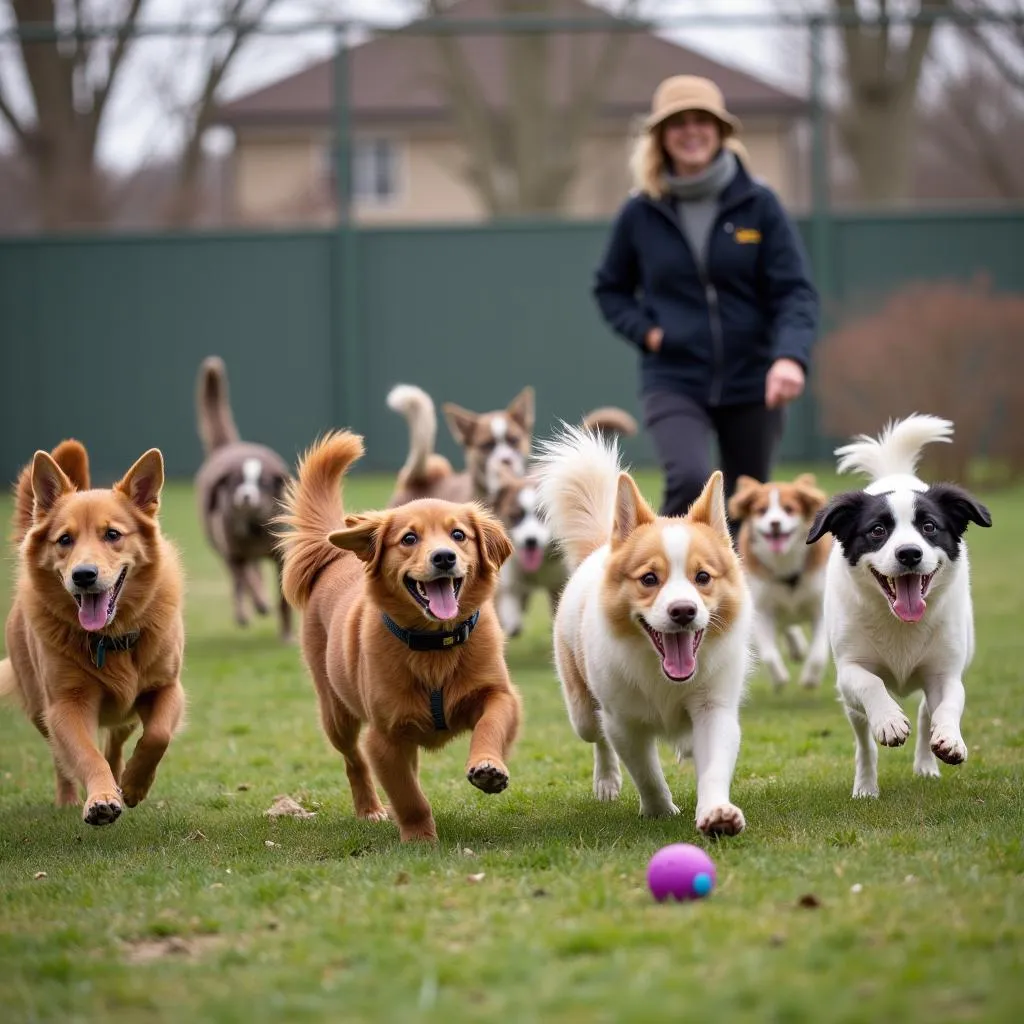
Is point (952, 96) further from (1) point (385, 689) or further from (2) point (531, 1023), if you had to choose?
(2) point (531, 1023)

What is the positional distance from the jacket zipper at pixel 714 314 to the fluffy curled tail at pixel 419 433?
2.67 metres

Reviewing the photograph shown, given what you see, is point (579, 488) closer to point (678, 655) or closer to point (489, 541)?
point (489, 541)

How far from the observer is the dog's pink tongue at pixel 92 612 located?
214 inches

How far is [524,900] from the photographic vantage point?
4094 mm

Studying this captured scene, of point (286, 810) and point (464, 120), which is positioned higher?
point (464, 120)

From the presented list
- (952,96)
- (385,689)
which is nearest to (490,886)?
(385,689)

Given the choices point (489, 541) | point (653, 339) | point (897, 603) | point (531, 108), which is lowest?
point (897, 603)

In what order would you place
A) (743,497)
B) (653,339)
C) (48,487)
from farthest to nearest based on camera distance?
(743,497) → (653,339) → (48,487)

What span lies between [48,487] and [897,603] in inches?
122

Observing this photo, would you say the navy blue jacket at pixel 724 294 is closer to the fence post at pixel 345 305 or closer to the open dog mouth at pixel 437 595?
the open dog mouth at pixel 437 595

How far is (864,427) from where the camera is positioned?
19.9m

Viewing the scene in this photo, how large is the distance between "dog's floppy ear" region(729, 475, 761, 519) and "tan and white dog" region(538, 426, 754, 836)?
2.85 m

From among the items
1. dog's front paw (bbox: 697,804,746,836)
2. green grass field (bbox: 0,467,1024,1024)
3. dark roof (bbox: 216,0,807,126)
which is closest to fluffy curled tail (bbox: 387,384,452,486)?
green grass field (bbox: 0,467,1024,1024)

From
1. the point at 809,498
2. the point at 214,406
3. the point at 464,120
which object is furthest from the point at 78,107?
the point at 809,498
